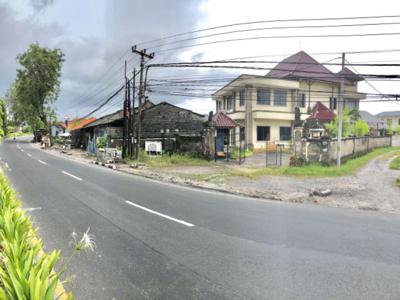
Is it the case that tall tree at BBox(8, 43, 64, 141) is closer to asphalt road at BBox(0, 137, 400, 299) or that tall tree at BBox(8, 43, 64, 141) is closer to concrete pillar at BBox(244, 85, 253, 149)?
concrete pillar at BBox(244, 85, 253, 149)

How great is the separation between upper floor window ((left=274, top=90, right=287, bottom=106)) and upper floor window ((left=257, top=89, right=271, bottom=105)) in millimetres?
959

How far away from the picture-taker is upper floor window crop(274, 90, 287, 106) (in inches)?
1185

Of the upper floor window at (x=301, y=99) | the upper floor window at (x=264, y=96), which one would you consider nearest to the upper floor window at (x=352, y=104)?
the upper floor window at (x=301, y=99)

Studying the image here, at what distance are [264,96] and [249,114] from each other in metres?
2.62

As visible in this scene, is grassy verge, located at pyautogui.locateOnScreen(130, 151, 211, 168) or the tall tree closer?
grassy verge, located at pyautogui.locateOnScreen(130, 151, 211, 168)

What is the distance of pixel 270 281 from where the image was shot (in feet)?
12.2

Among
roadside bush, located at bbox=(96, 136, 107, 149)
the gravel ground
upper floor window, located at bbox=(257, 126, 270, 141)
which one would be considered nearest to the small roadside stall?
upper floor window, located at bbox=(257, 126, 270, 141)

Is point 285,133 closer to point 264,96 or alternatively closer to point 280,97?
point 280,97

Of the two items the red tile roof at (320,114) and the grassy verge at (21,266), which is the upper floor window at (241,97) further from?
the grassy verge at (21,266)

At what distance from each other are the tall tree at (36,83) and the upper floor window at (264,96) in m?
42.0

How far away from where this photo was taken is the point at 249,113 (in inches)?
1141

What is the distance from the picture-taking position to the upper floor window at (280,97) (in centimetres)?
3009

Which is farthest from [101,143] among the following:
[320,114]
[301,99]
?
Result: [320,114]

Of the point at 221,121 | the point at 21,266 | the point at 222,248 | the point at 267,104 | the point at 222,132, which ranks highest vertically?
the point at 267,104
